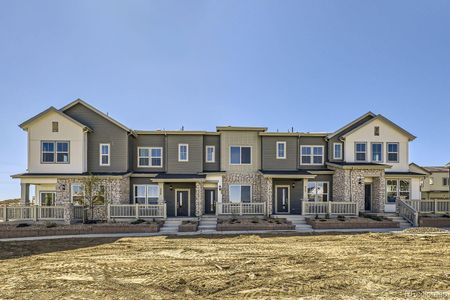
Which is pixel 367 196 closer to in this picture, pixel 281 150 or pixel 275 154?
pixel 281 150

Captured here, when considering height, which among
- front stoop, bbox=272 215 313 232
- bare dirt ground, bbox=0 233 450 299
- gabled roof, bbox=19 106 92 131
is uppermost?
gabled roof, bbox=19 106 92 131

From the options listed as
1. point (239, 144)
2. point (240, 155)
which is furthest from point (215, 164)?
point (239, 144)

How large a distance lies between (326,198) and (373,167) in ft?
13.5

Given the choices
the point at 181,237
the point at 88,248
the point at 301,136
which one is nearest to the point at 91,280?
the point at 88,248

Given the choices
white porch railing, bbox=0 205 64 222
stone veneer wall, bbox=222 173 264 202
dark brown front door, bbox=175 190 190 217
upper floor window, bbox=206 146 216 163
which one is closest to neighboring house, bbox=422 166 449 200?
stone veneer wall, bbox=222 173 264 202

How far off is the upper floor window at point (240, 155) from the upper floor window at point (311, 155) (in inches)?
168

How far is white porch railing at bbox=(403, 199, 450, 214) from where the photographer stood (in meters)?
20.9

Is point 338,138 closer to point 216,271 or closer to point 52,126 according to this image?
point 216,271

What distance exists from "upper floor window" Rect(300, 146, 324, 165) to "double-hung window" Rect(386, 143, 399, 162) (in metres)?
5.08

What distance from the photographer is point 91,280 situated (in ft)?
27.5

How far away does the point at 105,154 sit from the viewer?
21266mm

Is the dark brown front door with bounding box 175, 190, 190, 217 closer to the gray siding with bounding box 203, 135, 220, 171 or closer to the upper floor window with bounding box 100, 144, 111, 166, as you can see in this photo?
the gray siding with bounding box 203, 135, 220, 171

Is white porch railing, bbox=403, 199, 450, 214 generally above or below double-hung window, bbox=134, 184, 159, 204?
below

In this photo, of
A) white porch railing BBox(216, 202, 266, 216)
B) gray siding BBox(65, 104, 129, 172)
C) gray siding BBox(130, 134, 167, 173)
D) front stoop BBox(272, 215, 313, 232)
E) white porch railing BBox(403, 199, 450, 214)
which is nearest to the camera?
front stoop BBox(272, 215, 313, 232)
